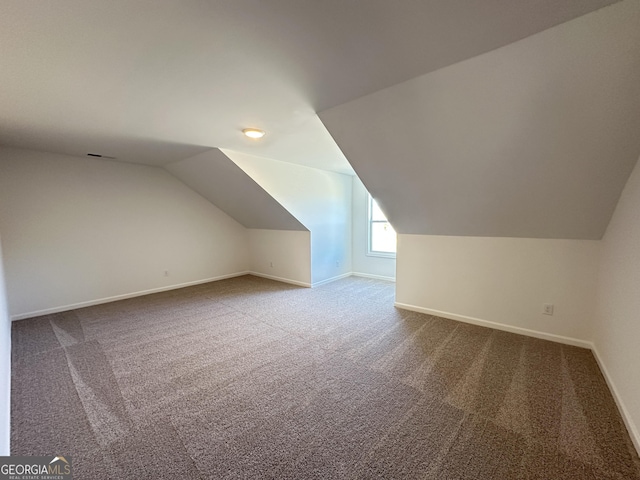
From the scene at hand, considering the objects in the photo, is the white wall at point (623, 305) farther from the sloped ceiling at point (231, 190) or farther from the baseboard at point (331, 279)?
the sloped ceiling at point (231, 190)

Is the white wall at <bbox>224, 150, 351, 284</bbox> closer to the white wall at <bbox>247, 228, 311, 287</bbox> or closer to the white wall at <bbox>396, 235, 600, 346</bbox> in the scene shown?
the white wall at <bbox>247, 228, 311, 287</bbox>

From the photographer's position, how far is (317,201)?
4.85 m

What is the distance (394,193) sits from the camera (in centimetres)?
290

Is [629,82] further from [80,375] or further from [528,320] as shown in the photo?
[80,375]

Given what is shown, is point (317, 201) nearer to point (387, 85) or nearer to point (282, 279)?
point (282, 279)

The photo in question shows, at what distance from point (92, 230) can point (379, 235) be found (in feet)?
16.4

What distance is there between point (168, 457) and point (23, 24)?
7.68 feet

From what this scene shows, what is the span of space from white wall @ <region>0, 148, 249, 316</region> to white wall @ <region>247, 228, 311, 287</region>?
3.27 ft

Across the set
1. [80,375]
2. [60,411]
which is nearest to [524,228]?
[60,411]

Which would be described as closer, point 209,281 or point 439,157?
point 439,157

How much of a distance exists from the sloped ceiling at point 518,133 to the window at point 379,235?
2.29 metres

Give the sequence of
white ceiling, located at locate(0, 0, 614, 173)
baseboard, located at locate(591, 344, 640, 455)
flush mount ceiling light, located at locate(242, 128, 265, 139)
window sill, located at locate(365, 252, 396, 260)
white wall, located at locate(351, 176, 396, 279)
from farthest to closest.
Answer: white wall, located at locate(351, 176, 396, 279) → window sill, located at locate(365, 252, 396, 260) → flush mount ceiling light, located at locate(242, 128, 265, 139) → baseboard, located at locate(591, 344, 640, 455) → white ceiling, located at locate(0, 0, 614, 173)

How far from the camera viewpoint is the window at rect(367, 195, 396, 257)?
206 inches

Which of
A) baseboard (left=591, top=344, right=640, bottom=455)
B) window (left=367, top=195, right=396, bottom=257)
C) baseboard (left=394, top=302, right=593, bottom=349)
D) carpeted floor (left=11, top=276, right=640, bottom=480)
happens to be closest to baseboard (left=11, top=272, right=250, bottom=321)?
carpeted floor (left=11, top=276, right=640, bottom=480)
